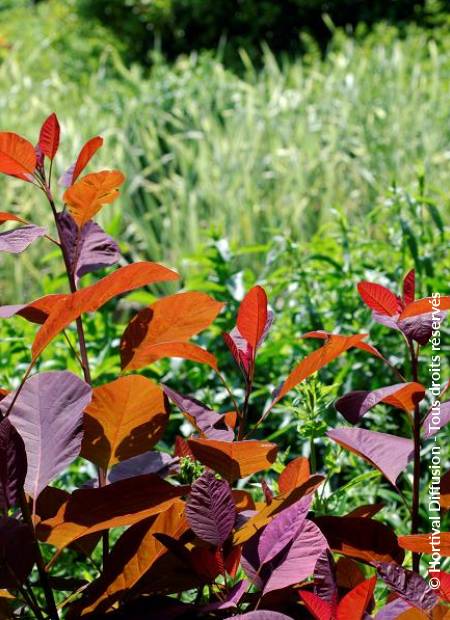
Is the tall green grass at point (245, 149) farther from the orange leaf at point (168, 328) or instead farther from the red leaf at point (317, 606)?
the red leaf at point (317, 606)

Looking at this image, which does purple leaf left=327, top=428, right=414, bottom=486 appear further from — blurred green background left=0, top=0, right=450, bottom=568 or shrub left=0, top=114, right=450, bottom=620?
blurred green background left=0, top=0, right=450, bottom=568

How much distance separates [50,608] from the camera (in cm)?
82

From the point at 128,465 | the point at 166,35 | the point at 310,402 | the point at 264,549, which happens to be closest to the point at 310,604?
the point at 264,549

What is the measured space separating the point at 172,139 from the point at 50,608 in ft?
12.9

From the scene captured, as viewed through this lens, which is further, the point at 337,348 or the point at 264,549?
the point at 337,348

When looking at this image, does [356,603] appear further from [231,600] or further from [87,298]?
[87,298]

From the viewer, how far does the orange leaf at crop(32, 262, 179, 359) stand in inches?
32.7

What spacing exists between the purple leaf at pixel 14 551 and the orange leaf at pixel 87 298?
16 cm

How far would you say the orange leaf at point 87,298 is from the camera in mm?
831

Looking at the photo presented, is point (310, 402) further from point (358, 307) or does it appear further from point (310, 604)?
point (358, 307)

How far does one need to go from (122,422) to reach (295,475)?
194 millimetres

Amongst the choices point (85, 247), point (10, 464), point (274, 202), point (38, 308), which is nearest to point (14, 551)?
point (10, 464)

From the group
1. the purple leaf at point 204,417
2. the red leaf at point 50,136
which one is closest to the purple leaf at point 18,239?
the red leaf at point 50,136

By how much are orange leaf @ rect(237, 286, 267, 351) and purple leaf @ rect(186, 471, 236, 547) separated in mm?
197
